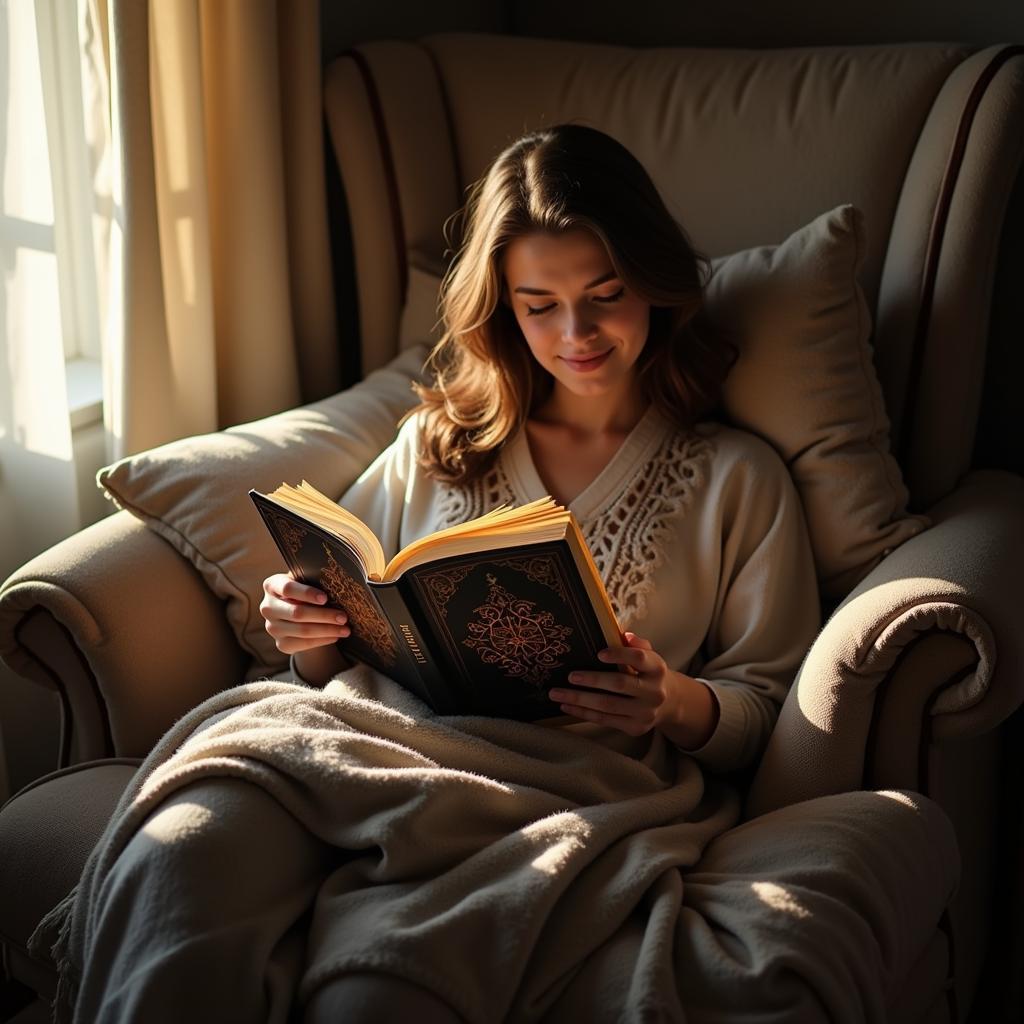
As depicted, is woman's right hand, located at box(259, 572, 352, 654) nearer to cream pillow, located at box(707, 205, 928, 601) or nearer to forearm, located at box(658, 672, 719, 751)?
forearm, located at box(658, 672, 719, 751)

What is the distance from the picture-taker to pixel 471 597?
128 cm

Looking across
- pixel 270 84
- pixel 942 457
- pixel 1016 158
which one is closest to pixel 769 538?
pixel 942 457

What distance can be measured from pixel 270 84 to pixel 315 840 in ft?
3.77

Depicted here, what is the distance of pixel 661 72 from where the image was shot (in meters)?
2.04

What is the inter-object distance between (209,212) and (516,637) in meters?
0.97

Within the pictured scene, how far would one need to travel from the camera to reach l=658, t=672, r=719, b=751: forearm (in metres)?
1.41

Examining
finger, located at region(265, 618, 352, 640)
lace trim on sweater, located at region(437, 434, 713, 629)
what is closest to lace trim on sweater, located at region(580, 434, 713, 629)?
lace trim on sweater, located at region(437, 434, 713, 629)

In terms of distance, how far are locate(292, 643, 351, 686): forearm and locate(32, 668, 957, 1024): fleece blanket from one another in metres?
0.13

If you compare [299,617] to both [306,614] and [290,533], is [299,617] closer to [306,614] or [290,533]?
[306,614]

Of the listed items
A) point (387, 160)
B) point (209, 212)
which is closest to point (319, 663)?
point (209, 212)

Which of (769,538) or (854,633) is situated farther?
(769,538)

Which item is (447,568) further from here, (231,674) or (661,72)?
(661,72)

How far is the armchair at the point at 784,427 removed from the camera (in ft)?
4.49

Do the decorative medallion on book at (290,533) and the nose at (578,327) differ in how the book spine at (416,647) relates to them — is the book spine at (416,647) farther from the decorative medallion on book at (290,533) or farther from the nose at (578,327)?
the nose at (578,327)
